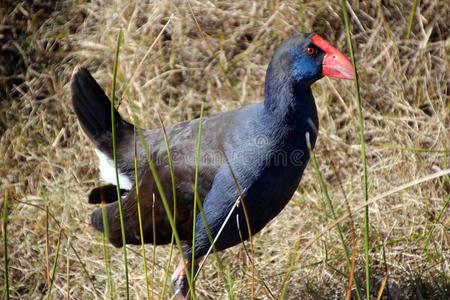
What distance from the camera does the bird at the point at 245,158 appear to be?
220cm

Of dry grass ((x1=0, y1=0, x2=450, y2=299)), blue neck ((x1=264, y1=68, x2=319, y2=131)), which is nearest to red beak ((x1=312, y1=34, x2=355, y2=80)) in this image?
blue neck ((x1=264, y1=68, x2=319, y2=131))

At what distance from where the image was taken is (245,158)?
2.22 metres

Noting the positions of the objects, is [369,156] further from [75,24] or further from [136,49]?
[75,24]

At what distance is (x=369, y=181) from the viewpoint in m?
3.15

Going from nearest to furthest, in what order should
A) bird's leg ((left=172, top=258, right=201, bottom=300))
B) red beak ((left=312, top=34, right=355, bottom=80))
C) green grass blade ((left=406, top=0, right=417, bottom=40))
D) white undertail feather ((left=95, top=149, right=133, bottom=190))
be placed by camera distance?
1. red beak ((left=312, top=34, right=355, bottom=80))
2. bird's leg ((left=172, top=258, right=201, bottom=300))
3. white undertail feather ((left=95, top=149, right=133, bottom=190))
4. green grass blade ((left=406, top=0, right=417, bottom=40))

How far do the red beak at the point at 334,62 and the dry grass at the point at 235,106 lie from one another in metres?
0.68

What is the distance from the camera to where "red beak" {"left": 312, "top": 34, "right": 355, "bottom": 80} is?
218cm

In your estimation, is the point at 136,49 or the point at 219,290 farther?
the point at 136,49

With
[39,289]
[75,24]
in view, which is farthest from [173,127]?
[75,24]

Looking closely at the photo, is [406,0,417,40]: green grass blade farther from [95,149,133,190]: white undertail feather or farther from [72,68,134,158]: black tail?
[95,149,133,190]: white undertail feather

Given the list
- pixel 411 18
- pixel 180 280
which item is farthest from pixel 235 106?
pixel 180 280

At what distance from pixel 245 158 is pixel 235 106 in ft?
4.65

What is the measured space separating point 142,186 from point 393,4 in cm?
219

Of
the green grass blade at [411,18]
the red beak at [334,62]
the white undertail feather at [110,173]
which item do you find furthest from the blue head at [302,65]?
the green grass blade at [411,18]
